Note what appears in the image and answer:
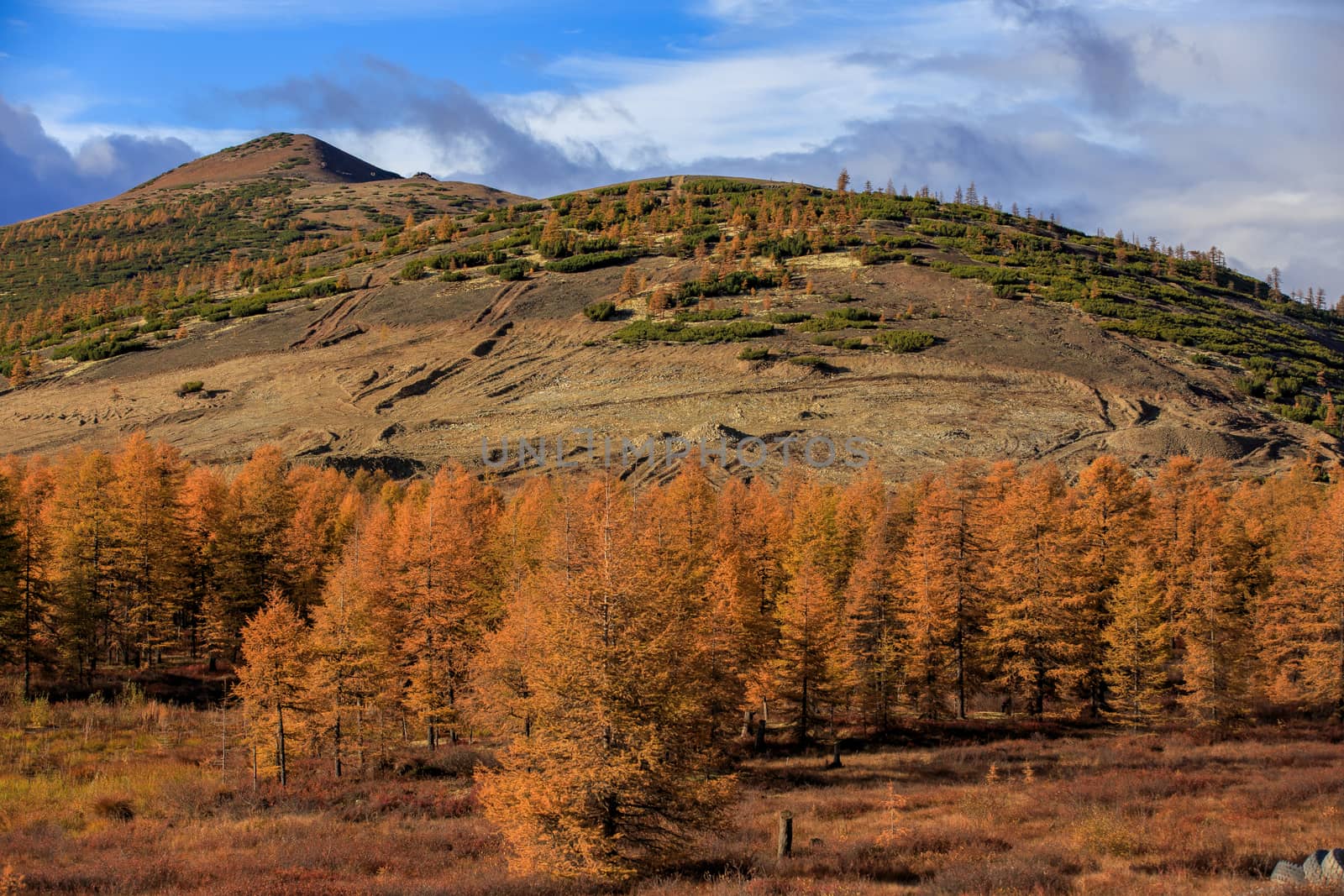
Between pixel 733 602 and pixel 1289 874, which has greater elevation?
pixel 733 602

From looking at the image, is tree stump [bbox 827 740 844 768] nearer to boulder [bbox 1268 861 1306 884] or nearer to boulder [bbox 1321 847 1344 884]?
boulder [bbox 1268 861 1306 884]

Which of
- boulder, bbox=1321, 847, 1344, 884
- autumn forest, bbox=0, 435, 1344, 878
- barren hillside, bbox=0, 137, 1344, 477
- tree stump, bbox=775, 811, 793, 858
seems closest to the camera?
boulder, bbox=1321, 847, 1344, 884

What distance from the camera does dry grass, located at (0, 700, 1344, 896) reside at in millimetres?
16984

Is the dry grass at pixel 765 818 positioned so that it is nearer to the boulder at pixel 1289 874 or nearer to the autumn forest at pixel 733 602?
the boulder at pixel 1289 874

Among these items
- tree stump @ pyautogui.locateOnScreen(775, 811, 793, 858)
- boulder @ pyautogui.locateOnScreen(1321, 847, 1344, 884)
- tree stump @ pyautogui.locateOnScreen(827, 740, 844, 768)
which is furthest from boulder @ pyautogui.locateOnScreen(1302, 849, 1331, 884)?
tree stump @ pyautogui.locateOnScreen(827, 740, 844, 768)

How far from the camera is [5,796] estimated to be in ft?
84.3

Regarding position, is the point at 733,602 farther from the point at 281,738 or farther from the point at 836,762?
the point at 281,738

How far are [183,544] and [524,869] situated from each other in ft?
122

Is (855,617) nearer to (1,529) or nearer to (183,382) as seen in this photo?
(1,529)

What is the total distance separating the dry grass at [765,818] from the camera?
669 inches

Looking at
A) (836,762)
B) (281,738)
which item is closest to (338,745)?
(281,738)

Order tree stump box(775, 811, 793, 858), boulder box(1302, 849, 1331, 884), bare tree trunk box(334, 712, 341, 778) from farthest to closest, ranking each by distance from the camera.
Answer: bare tree trunk box(334, 712, 341, 778), tree stump box(775, 811, 793, 858), boulder box(1302, 849, 1331, 884)

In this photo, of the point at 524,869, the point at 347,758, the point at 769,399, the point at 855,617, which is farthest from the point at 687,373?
the point at 524,869

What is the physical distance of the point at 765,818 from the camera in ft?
82.8
